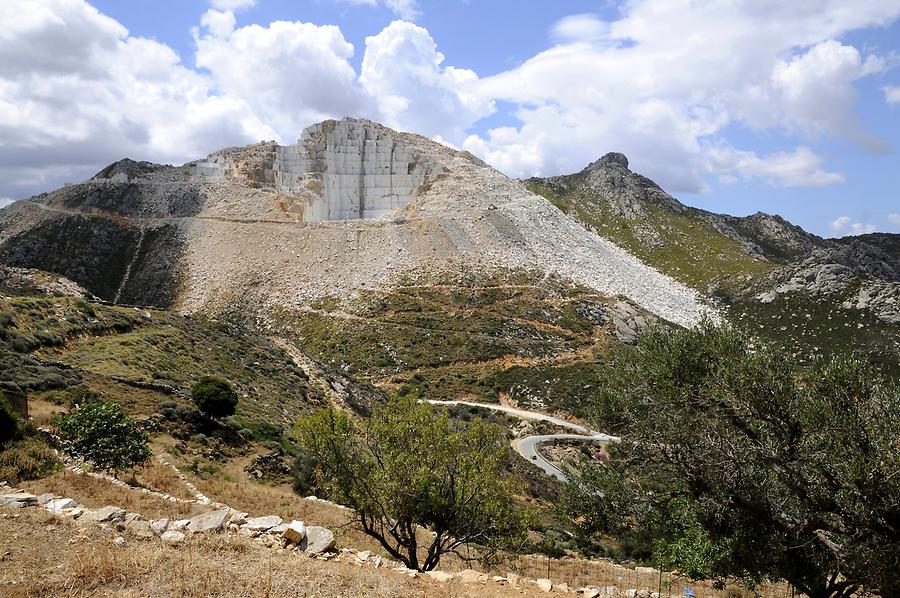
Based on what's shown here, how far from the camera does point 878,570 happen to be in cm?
742

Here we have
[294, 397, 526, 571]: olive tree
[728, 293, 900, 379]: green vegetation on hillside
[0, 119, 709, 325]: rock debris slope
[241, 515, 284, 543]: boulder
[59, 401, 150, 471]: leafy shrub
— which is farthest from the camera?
[0, 119, 709, 325]: rock debris slope

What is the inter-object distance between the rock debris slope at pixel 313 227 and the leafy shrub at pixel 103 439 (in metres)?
42.6

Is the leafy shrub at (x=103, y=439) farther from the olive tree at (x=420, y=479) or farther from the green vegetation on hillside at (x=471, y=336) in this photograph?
the green vegetation on hillside at (x=471, y=336)

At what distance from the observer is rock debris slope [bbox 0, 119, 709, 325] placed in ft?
198

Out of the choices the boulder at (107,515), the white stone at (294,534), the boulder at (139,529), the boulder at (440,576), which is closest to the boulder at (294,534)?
the white stone at (294,534)

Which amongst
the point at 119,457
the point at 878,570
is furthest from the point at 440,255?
the point at 878,570

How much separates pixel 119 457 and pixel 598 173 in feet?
392

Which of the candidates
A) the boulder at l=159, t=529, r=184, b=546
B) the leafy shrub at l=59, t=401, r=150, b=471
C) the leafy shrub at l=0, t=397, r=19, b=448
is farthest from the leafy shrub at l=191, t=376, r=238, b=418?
the boulder at l=159, t=529, r=184, b=546

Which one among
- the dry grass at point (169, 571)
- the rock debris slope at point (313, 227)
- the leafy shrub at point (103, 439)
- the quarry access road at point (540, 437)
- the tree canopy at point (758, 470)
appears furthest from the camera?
the rock debris slope at point (313, 227)

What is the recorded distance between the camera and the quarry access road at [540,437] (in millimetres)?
27922

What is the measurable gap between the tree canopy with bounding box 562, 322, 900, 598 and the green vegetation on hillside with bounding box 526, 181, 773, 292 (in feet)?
229

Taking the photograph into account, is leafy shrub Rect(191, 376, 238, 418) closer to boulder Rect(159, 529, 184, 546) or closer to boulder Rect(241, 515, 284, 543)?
boulder Rect(241, 515, 284, 543)

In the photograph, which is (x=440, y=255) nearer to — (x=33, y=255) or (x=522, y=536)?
(x=33, y=255)

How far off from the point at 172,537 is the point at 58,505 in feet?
7.83
